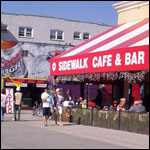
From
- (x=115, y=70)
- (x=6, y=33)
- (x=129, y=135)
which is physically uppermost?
(x=6, y=33)

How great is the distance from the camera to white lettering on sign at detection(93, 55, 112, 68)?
17578 mm

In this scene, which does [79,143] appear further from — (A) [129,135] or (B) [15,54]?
(B) [15,54]

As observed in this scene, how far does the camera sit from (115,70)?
678 inches

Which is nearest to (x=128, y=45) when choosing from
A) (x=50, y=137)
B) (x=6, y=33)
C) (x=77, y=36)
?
(x=50, y=137)

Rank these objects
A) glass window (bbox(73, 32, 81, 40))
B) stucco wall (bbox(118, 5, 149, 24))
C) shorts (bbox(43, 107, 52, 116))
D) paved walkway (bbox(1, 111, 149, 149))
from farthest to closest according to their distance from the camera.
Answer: glass window (bbox(73, 32, 81, 40))
stucco wall (bbox(118, 5, 149, 24))
shorts (bbox(43, 107, 52, 116))
paved walkway (bbox(1, 111, 149, 149))

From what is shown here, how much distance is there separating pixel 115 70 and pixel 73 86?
22.1 metres

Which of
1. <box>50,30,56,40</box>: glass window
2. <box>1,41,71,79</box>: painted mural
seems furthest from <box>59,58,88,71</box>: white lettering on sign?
<box>50,30,56,40</box>: glass window

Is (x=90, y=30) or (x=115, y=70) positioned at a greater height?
(x=90, y=30)

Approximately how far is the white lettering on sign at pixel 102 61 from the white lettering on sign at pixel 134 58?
1009 millimetres

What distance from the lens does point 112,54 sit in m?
17.4

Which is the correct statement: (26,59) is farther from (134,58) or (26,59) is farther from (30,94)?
(134,58)

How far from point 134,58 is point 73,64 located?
3.96 metres

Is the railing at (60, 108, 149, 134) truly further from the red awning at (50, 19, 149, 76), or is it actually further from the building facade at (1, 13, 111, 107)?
the building facade at (1, 13, 111, 107)

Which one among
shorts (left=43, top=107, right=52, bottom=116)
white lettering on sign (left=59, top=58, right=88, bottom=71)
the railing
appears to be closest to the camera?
the railing
